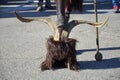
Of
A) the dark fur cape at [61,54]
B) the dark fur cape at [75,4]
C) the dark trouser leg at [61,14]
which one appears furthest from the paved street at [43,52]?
the dark fur cape at [75,4]

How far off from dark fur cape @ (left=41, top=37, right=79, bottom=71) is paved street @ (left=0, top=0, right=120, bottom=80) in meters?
0.11

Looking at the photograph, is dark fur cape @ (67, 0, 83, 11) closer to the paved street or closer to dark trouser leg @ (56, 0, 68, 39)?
dark trouser leg @ (56, 0, 68, 39)

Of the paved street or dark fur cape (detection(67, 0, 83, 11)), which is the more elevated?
dark fur cape (detection(67, 0, 83, 11))

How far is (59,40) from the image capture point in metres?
5.87

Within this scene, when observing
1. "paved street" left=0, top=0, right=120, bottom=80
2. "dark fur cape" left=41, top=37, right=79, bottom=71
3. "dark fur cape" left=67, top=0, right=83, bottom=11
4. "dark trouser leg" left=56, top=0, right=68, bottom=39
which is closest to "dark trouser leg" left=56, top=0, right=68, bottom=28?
"dark trouser leg" left=56, top=0, right=68, bottom=39

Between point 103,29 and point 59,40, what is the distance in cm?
375

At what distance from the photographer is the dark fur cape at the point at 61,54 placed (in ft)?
19.0

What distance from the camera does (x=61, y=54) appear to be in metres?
5.82

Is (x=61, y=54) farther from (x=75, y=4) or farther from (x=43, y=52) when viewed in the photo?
(x=43, y=52)

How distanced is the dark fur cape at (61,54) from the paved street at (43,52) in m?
0.11

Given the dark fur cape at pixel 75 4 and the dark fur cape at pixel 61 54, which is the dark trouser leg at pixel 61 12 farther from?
the dark fur cape at pixel 75 4

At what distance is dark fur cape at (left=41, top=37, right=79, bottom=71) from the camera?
5805 millimetres

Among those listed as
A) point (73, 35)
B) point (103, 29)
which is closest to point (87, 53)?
point (73, 35)

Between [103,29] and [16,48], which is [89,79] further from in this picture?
[103,29]
